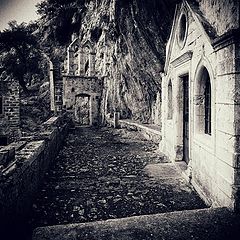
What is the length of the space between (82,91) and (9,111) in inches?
298

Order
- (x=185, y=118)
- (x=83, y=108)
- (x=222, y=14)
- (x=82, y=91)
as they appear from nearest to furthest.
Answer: (x=222, y=14) → (x=185, y=118) → (x=82, y=91) → (x=83, y=108)

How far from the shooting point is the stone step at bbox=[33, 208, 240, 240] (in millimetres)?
2840

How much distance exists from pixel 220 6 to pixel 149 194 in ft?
12.9

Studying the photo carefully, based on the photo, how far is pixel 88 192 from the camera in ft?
16.4

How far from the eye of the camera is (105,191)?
502cm

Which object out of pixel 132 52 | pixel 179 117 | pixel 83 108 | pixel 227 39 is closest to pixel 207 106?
pixel 179 117

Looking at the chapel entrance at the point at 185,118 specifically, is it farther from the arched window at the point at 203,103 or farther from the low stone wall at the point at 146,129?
the low stone wall at the point at 146,129

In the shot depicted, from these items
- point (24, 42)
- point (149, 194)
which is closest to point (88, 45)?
point (24, 42)

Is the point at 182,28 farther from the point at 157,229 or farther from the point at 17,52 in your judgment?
the point at 17,52

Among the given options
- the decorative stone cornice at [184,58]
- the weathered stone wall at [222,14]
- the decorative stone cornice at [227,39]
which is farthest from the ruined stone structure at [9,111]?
the decorative stone cornice at [227,39]

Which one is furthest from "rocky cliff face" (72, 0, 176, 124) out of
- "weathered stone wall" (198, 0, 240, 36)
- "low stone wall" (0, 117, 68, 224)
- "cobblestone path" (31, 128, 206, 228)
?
"low stone wall" (0, 117, 68, 224)

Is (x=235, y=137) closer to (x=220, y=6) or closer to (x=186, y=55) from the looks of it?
(x=220, y=6)

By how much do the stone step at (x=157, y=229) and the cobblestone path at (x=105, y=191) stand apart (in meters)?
0.88

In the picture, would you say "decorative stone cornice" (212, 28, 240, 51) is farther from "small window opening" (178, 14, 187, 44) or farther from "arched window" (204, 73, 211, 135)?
"small window opening" (178, 14, 187, 44)
